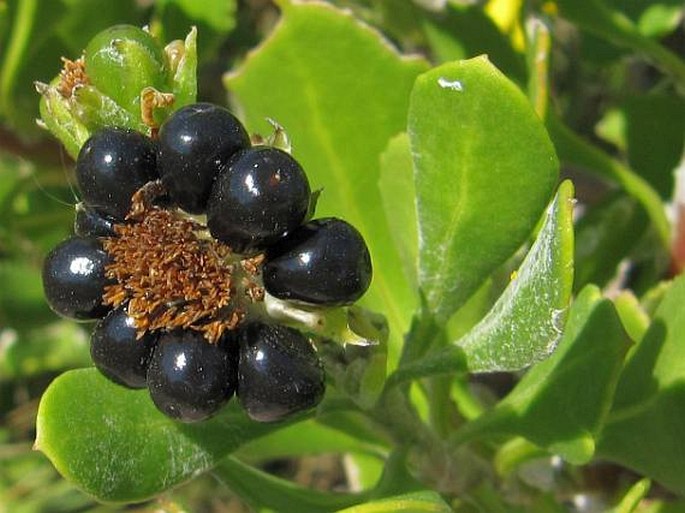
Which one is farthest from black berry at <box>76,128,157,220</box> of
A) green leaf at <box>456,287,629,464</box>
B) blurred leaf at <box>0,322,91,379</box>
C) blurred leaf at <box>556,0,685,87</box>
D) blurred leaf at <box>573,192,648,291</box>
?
blurred leaf at <box>0,322,91,379</box>

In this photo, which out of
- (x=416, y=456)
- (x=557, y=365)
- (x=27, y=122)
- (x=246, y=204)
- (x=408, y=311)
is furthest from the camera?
(x=27, y=122)

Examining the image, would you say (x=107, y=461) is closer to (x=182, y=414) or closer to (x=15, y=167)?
(x=182, y=414)

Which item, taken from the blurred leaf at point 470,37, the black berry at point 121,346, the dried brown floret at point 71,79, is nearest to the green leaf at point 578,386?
the black berry at point 121,346

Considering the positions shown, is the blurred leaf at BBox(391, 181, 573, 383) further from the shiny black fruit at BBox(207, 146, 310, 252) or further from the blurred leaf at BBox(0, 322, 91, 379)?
the blurred leaf at BBox(0, 322, 91, 379)

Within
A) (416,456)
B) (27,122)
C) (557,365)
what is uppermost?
(557,365)

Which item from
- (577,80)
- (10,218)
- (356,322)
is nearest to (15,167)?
(10,218)

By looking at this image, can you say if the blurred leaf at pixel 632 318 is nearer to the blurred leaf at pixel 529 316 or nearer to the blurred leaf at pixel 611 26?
the blurred leaf at pixel 529 316

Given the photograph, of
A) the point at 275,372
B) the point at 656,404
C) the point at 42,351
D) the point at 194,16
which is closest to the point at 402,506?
the point at 275,372
